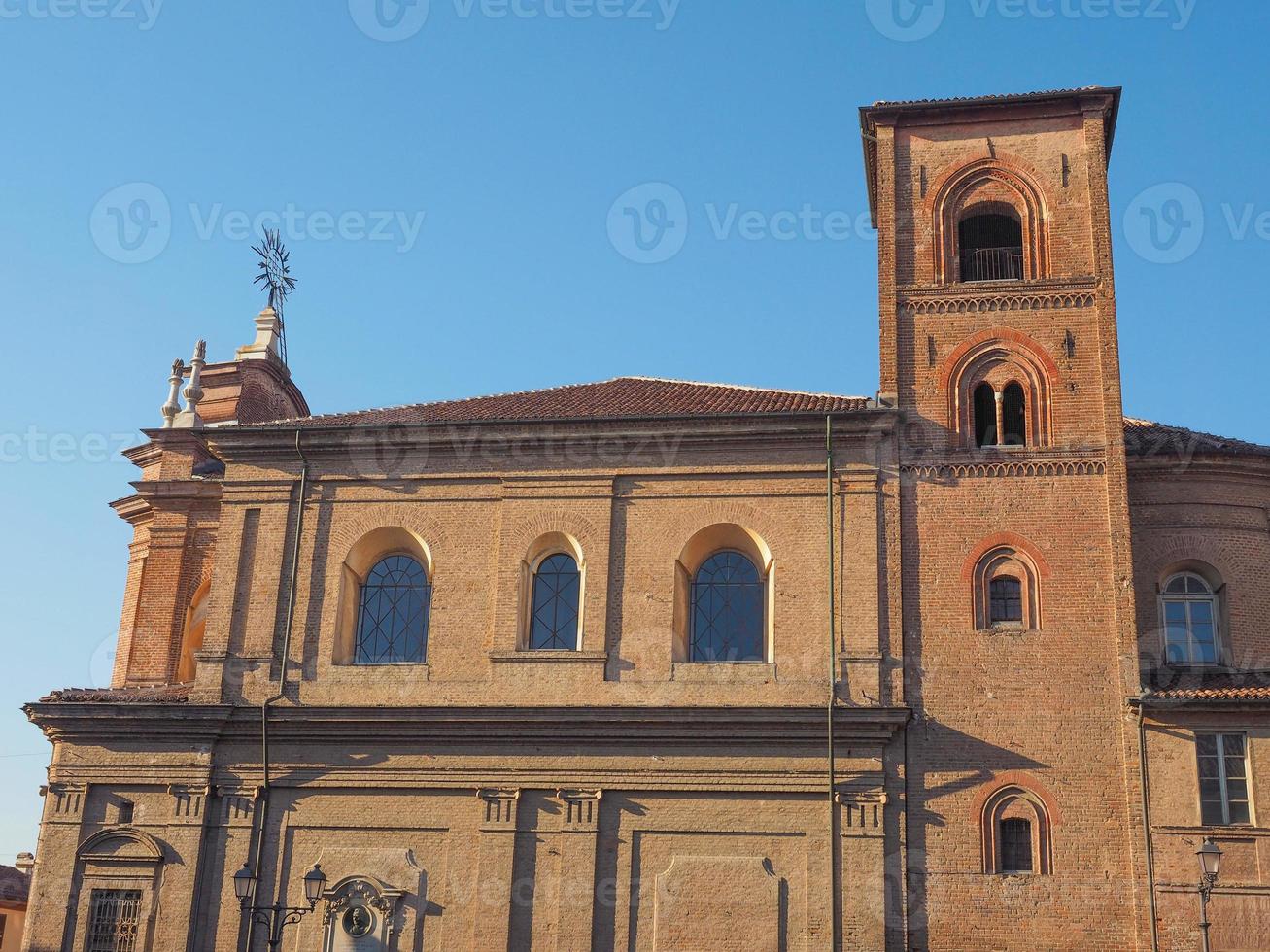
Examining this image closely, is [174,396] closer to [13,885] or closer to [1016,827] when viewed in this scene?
[1016,827]

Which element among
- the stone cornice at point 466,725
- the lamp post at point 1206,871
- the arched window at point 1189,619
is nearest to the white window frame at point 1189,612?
the arched window at point 1189,619

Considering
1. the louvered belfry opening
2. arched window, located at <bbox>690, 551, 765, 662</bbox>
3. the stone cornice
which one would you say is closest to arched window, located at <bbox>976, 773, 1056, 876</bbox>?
the stone cornice

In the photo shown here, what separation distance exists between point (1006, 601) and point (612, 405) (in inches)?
298

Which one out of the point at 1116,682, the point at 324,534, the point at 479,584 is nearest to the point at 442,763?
the point at 479,584

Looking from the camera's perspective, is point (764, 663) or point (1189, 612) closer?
point (764, 663)

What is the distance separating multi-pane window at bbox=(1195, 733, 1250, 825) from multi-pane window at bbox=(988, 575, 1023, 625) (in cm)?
319

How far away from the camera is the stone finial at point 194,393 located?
95.1 ft

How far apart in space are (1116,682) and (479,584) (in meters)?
10.1

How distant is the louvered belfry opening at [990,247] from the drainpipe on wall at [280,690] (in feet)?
39.3

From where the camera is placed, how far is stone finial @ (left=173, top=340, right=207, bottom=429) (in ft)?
95.1

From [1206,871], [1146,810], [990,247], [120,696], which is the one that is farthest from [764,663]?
[120,696]

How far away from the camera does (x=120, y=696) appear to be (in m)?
24.9

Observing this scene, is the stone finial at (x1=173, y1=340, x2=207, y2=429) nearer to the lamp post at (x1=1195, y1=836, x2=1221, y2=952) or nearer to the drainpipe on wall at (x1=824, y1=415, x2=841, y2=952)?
the drainpipe on wall at (x1=824, y1=415, x2=841, y2=952)

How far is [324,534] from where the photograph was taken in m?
25.2
